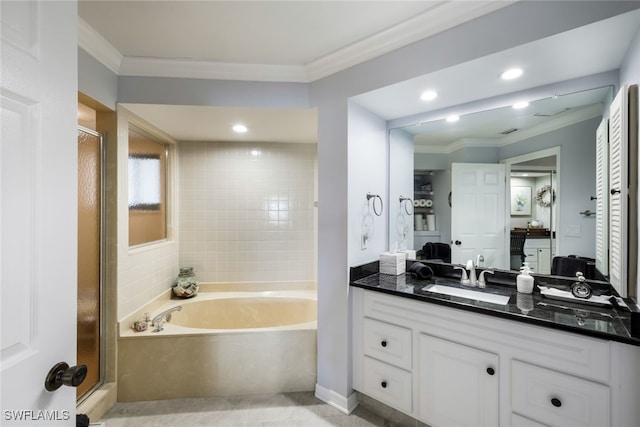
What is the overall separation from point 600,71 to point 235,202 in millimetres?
3018

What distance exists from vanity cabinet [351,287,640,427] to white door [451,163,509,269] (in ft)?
2.22

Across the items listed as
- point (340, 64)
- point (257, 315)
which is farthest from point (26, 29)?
point (257, 315)

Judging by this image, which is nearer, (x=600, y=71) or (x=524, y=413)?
(x=524, y=413)

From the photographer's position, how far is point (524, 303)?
5.13 ft

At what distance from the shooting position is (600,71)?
159 centimetres

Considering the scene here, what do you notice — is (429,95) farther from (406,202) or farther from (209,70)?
(209,70)

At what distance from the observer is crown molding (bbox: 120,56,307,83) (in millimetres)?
2098

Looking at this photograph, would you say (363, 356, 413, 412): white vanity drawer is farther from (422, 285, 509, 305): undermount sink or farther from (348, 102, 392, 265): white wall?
(348, 102, 392, 265): white wall

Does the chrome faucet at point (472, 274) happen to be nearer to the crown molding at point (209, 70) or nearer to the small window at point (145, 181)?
the crown molding at point (209, 70)

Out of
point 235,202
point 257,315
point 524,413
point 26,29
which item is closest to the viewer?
point 26,29

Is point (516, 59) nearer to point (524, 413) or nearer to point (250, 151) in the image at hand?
point (524, 413)

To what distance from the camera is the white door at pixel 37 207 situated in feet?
2.05

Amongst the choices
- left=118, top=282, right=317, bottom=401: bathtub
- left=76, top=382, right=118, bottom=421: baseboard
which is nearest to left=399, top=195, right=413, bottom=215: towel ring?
left=118, top=282, right=317, bottom=401: bathtub

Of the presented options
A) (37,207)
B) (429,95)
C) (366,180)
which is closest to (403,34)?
(429,95)
